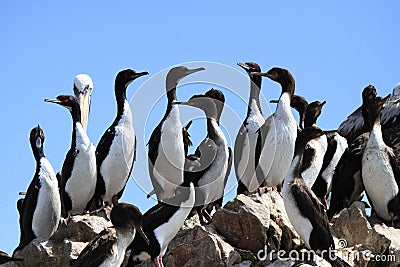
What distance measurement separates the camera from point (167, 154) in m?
17.6

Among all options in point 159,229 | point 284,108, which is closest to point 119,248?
point 159,229

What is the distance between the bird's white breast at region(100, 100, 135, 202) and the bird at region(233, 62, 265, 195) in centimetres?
166

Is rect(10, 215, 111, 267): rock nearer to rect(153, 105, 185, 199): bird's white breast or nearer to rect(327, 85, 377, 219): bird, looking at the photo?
rect(153, 105, 185, 199): bird's white breast

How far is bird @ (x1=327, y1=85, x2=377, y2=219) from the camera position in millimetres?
17906

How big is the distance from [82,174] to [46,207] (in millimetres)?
780

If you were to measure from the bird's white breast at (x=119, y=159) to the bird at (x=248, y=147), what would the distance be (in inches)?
65.4

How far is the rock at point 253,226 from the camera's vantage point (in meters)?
15.4

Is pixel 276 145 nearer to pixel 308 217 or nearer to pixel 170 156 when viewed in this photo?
pixel 170 156

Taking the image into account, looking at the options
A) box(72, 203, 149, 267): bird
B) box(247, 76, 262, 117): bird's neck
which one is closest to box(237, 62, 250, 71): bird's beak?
box(247, 76, 262, 117): bird's neck

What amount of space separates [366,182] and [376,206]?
1.33ft

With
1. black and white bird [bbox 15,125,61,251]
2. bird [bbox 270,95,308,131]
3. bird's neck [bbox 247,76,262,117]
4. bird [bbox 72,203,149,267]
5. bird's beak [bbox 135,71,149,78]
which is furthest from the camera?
bird [bbox 270,95,308,131]

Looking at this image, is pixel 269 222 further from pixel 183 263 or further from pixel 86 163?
pixel 86 163

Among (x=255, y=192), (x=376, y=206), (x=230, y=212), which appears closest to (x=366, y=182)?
(x=376, y=206)

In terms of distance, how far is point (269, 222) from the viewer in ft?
51.0
